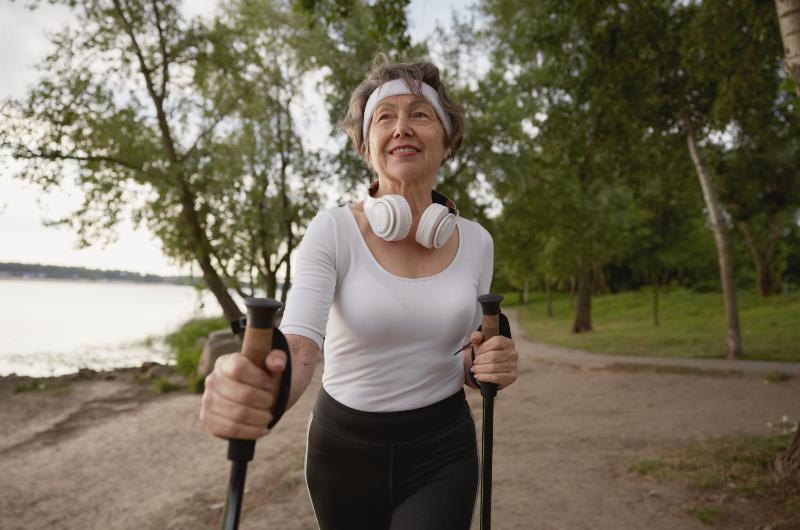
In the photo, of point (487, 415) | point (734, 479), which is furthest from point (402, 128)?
point (734, 479)

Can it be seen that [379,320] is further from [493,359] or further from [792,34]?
[792,34]

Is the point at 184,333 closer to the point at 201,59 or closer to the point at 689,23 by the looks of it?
the point at 201,59

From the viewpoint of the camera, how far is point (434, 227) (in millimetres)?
2098

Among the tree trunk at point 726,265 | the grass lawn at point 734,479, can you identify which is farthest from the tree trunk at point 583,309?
the grass lawn at point 734,479

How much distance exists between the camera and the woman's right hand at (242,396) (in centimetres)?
121

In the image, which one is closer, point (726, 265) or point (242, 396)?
point (242, 396)

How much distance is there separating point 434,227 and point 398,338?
0.43 m

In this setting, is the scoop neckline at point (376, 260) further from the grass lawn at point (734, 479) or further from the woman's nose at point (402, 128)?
the grass lawn at point (734, 479)

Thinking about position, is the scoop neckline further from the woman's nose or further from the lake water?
the lake water

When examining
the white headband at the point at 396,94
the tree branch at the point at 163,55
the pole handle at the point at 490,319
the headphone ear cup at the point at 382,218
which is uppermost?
the tree branch at the point at 163,55

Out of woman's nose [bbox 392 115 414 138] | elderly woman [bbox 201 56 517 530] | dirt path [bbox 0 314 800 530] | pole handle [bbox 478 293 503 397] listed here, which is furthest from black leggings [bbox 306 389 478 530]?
dirt path [bbox 0 314 800 530]

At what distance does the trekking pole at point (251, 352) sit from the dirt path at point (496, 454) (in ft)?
13.5

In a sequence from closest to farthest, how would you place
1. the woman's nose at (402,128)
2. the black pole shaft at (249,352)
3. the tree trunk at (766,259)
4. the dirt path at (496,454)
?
1. the black pole shaft at (249,352)
2. the woman's nose at (402,128)
3. the dirt path at (496,454)
4. the tree trunk at (766,259)

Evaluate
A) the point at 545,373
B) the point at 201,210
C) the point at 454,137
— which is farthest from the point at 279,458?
the point at 545,373
